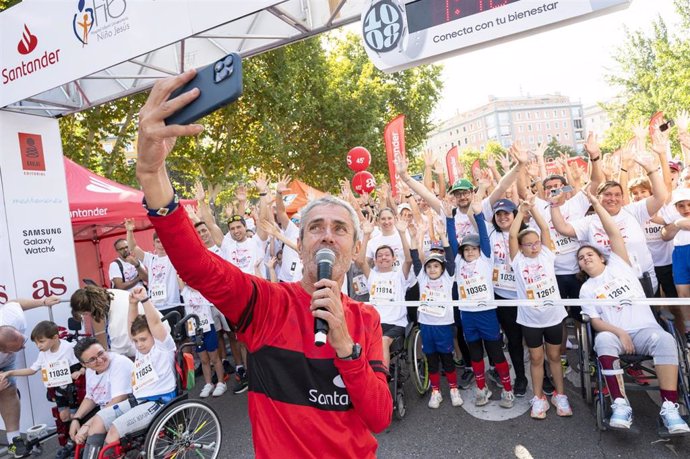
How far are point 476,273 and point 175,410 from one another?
303 cm

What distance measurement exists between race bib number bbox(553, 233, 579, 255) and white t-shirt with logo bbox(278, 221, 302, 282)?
300 cm

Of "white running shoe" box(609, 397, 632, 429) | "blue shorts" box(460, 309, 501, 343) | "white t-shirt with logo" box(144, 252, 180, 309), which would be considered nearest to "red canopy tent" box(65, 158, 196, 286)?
"white t-shirt with logo" box(144, 252, 180, 309)

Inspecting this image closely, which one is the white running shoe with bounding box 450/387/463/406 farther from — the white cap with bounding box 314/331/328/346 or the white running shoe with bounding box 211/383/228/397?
the white cap with bounding box 314/331/328/346

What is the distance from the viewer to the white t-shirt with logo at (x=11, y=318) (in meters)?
4.92

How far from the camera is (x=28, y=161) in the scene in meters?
5.45

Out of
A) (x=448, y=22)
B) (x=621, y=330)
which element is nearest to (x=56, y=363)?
(x=448, y=22)

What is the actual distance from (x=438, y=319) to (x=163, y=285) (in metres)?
3.68

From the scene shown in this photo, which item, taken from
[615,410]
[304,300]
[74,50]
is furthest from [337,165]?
[304,300]

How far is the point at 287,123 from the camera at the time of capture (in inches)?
699

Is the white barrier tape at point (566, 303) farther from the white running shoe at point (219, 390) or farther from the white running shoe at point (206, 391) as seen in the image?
the white running shoe at point (206, 391)

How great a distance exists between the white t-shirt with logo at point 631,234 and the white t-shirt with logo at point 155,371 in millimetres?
4204

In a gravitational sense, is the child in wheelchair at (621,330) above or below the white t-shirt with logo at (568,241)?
below

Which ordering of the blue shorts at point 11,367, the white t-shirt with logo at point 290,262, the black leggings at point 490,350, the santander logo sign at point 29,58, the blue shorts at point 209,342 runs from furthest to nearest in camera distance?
the white t-shirt with logo at point 290,262 < the blue shorts at point 209,342 < the blue shorts at point 11,367 < the santander logo sign at point 29,58 < the black leggings at point 490,350

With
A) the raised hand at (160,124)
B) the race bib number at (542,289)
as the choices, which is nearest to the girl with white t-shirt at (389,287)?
the race bib number at (542,289)
